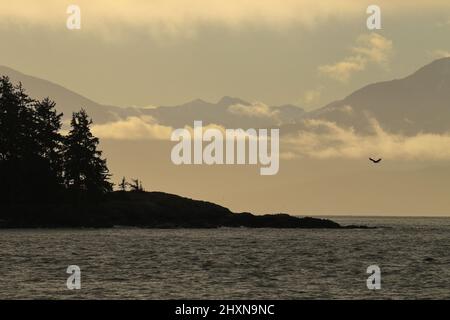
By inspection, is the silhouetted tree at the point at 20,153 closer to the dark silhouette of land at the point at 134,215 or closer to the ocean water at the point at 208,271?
the dark silhouette of land at the point at 134,215

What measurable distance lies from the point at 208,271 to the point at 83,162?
7692 centimetres

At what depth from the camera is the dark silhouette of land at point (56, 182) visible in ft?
403

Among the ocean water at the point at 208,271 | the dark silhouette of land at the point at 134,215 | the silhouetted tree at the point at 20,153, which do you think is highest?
the silhouetted tree at the point at 20,153

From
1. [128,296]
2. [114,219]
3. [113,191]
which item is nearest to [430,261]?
[128,296]

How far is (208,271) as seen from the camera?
2293 inches

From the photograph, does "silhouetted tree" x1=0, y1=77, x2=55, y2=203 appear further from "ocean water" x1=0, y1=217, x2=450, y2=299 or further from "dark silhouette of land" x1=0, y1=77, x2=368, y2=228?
"ocean water" x1=0, y1=217, x2=450, y2=299

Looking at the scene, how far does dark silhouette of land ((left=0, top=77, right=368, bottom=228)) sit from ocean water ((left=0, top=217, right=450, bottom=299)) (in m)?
28.5

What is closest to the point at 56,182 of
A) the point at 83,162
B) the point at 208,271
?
the point at 83,162

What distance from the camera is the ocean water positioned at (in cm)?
4497

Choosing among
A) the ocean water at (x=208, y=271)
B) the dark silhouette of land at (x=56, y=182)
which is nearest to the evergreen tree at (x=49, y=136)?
the dark silhouette of land at (x=56, y=182)

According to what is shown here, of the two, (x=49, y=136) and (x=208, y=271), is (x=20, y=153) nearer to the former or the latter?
(x=49, y=136)

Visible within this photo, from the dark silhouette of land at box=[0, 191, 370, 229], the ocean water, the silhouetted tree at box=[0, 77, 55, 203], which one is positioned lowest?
the ocean water

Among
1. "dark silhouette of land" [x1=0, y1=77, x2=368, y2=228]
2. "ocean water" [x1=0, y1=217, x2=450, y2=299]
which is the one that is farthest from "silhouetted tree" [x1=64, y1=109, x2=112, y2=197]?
"ocean water" [x1=0, y1=217, x2=450, y2=299]

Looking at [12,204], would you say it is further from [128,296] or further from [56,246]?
[128,296]
